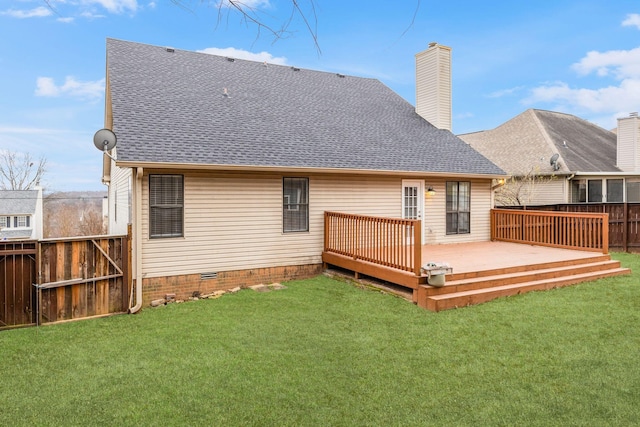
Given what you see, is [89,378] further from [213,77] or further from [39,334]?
[213,77]

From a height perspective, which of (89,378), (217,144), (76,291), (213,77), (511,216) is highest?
(213,77)

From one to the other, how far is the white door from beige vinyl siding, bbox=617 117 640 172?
41.5ft

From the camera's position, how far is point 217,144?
8.98 metres

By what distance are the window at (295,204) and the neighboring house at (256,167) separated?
0.08 feet

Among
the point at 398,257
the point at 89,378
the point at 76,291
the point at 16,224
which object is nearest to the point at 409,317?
the point at 398,257

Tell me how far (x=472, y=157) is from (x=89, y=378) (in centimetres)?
1152

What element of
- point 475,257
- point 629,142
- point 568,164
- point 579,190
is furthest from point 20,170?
point 629,142

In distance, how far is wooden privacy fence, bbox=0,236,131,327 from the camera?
6.33 meters

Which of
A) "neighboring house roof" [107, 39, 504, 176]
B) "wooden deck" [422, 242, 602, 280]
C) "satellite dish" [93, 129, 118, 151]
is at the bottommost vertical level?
"wooden deck" [422, 242, 602, 280]

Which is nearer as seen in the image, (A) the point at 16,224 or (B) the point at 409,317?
(B) the point at 409,317

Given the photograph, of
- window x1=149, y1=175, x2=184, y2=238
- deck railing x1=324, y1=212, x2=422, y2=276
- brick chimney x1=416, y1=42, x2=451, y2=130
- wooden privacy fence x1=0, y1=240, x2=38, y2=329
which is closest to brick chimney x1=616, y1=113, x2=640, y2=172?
brick chimney x1=416, y1=42, x2=451, y2=130

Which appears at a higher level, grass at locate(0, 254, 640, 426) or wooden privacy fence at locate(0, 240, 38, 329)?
wooden privacy fence at locate(0, 240, 38, 329)

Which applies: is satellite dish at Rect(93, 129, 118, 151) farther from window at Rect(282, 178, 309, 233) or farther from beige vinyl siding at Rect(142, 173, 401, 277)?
window at Rect(282, 178, 309, 233)

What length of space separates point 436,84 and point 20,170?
27.6m
